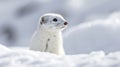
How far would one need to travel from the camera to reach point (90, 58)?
3.66 m

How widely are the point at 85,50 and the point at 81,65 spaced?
4.24m

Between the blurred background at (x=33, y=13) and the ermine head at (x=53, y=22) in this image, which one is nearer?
the ermine head at (x=53, y=22)

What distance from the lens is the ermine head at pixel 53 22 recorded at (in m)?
5.75

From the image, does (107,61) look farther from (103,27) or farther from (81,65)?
(103,27)

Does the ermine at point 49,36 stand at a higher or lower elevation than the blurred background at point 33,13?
lower

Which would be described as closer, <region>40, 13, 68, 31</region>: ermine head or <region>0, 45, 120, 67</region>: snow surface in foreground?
<region>0, 45, 120, 67</region>: snow surface in foreground

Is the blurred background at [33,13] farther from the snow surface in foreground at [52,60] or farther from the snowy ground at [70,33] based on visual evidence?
the snow surface in foreground at [52,60]

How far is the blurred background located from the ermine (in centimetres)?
888

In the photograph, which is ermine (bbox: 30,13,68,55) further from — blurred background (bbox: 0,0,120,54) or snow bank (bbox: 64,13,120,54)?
blurred background (bbox: 0,0,120,54)

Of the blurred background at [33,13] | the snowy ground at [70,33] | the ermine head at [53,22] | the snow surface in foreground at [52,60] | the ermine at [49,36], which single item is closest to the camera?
the snow surface in foreground at [52,60]

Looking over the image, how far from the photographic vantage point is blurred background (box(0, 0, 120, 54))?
623 inches

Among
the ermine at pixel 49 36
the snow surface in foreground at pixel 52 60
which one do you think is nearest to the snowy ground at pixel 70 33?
the snow surface in foreground at pixel 52 60

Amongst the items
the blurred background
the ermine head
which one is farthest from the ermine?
the blurred background

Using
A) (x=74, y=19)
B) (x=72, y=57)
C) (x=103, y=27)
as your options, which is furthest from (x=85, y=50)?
(x=74, y=19)
